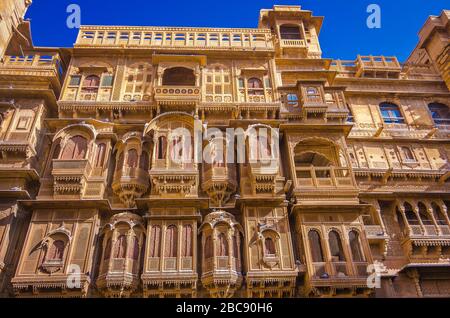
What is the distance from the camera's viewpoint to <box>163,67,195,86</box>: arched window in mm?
19469

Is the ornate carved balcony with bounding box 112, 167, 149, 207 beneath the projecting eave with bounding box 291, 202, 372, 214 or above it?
above

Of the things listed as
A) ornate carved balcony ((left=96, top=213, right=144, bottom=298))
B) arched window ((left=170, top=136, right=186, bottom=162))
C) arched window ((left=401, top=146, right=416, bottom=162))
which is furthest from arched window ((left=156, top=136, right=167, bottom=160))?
arched window ((left=401, top=146, right=416, bottom=162))

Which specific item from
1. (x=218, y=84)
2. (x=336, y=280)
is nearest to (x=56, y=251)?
(x=336, y=280)

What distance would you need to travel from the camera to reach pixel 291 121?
17.1 metres

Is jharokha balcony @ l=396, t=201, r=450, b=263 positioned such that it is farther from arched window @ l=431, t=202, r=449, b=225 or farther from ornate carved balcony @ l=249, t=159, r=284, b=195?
ornate carved balcony @ l=249, t=159, r=284, b=195

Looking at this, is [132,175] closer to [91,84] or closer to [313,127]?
[91,84]

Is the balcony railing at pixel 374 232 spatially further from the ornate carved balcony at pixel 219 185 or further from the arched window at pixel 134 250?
the arched window at pixel 134 250

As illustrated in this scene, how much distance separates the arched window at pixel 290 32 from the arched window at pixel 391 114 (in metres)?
6.94

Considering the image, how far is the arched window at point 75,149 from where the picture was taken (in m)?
14.9

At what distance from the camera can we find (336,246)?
13914mm

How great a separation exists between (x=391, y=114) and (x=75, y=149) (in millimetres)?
16375

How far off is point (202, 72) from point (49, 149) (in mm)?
8201

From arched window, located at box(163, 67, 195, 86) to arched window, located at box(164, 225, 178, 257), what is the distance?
8923 mm

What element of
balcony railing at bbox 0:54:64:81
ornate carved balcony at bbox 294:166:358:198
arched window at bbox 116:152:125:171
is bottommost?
ornate carved balcony at bbox 294:166:358:198
